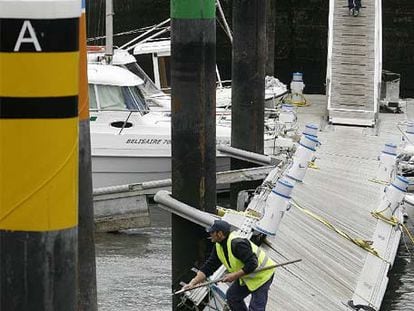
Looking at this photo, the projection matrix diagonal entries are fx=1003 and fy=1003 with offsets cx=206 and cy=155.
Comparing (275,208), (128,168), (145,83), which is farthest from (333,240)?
(145,83)

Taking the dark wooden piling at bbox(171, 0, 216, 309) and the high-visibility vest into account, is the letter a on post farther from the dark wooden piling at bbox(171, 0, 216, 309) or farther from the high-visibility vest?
the dark wooden piling at bbox(171, 0, 216, 309)

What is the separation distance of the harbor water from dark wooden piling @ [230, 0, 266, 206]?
1.51 meters

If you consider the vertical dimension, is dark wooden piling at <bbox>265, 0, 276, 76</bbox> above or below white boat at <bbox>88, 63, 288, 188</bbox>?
above

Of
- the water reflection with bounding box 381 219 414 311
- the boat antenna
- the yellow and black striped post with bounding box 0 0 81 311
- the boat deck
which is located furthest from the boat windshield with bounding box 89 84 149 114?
the yellow and black striped post with bounding box 0 0 81 311

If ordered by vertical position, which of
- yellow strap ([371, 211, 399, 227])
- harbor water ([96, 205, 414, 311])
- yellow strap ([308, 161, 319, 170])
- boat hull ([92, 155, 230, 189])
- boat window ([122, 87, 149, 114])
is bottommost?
harbor water ([96, 205, 414, 311])

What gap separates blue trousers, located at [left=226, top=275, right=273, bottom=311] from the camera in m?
8.50

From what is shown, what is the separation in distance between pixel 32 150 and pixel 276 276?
24.1 ft

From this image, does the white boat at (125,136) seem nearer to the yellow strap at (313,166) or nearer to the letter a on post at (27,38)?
the yellow strap at (313,166)

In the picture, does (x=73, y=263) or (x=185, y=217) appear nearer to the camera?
(x=73, y=263)

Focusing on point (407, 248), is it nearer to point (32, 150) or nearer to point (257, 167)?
point (257, 167)

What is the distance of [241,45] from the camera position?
15180 millimetres

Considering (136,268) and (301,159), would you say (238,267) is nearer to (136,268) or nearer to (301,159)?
(301,159)

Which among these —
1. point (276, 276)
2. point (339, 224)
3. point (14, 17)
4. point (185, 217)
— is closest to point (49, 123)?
point (14, 17)

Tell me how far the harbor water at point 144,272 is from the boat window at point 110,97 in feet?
8.35
